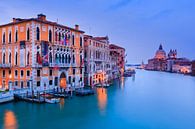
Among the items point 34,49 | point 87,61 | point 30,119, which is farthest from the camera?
point 87,61

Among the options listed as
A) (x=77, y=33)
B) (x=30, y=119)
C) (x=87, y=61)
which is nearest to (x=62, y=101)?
(x=30, y=119)

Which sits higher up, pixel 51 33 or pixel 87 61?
pixel 51 33

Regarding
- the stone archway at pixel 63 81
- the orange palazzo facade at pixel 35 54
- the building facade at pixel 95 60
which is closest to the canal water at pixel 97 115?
the orange palazzo facade at pixel 35 54

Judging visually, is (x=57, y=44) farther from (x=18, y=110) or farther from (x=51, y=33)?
(x=18, y=110)

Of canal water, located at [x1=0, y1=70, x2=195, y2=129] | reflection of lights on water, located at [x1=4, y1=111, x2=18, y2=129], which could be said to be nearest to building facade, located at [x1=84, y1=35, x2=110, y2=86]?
canal water, located at [x1=0, y1=70, x2=195, y2=129]

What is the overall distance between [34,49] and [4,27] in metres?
6.37

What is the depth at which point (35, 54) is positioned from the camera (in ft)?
89.3

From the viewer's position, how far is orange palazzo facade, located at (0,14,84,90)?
89.2 feet

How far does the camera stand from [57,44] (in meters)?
30.0

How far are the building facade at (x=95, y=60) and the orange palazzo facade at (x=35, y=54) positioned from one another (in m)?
7.29

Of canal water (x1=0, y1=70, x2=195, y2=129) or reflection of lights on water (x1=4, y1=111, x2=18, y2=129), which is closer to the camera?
reflection of lights on water (x1=4, y1=111, x2=18, y2=129)

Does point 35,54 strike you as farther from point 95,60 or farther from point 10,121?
point 95,60

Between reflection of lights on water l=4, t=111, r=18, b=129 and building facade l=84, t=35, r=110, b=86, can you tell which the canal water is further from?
building facade l=84, t=35, r=110, b=86

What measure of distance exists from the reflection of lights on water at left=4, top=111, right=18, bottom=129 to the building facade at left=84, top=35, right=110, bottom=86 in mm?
21738
